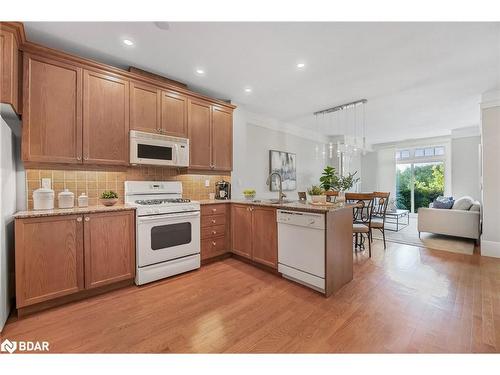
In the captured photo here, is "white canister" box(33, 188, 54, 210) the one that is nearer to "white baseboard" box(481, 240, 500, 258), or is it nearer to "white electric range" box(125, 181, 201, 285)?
"white electric range" box(125, 181, 201, 285)

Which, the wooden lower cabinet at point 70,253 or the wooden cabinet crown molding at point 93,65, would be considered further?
the wooden cabinet crown molding at point 93,65

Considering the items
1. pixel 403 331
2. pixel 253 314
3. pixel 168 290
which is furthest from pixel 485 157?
pixel 168 290

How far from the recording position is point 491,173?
3.55m

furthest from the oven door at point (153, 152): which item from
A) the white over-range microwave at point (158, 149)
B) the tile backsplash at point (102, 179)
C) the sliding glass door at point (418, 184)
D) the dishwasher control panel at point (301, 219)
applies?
the sliding glass door at point (418, 184)

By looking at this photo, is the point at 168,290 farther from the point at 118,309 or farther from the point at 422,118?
the point at 422,118

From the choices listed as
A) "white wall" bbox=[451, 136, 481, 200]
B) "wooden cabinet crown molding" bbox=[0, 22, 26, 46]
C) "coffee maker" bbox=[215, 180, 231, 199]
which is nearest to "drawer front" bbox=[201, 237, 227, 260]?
"coffee maker" bbox=[215, 180, 231, 199]

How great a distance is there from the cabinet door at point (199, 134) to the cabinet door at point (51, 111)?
4.34 ft

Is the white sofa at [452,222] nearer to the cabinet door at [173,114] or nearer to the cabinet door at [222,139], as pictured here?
the cabinet door at [222,139]

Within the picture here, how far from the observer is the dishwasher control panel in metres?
2.18

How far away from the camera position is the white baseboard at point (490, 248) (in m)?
3.43

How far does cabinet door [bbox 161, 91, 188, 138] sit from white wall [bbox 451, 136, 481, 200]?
7389 millimetres

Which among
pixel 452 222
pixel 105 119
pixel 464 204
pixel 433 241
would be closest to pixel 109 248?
pixel 105 119

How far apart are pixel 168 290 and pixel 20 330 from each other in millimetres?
1122

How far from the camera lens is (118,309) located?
1.99 m
